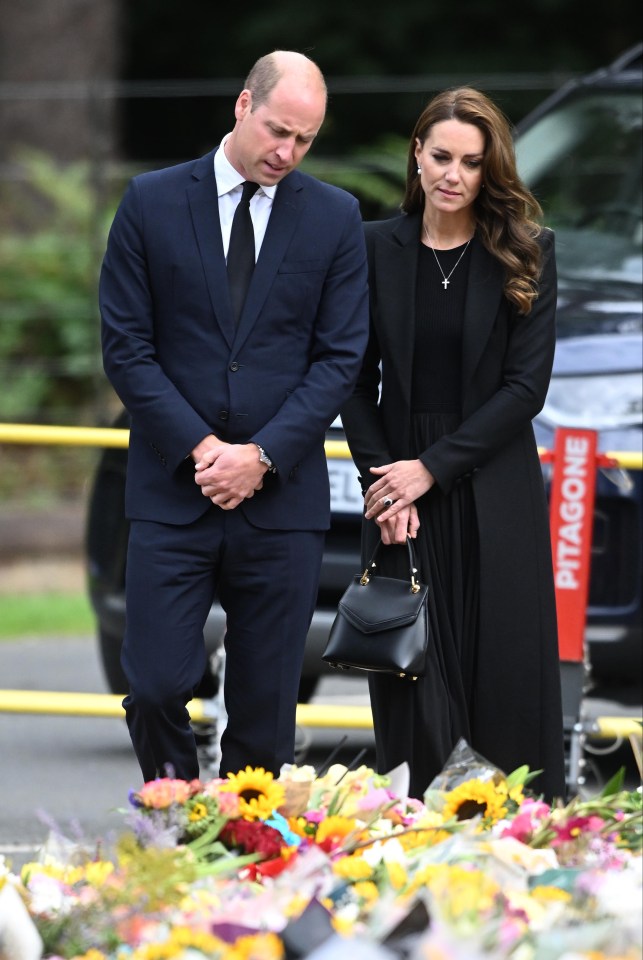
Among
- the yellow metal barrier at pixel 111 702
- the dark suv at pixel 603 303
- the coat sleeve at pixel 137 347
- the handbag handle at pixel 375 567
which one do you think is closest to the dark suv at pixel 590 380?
the dark suv at pixel 603 303

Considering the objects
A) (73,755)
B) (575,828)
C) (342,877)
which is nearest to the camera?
(342,877)

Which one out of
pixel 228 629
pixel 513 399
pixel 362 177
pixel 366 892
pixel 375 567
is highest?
pixel 362 177

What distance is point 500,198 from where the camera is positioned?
A: 4387 mm

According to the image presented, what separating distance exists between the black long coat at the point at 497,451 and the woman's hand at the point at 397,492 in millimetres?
42

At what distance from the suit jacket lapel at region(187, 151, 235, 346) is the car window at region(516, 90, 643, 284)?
116 inches

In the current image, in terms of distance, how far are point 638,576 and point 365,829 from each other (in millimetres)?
3222

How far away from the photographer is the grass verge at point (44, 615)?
9.66m

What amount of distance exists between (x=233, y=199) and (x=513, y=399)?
820 millimetres

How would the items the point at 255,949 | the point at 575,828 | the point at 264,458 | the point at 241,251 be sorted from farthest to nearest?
the point at 241,251 → the point at 264,458 → the point at 575,828 → the point at 255,949

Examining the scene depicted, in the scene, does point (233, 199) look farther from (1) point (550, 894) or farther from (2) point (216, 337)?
(1) point (550, 894)

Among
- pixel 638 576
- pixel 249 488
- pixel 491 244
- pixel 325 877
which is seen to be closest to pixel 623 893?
pixel 325 877

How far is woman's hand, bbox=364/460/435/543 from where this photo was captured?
441 centimetres

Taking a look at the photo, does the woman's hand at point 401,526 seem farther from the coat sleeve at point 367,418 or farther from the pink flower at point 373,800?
the pink flower at point 373,800

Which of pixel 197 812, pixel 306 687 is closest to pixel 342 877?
pixel 197 812
